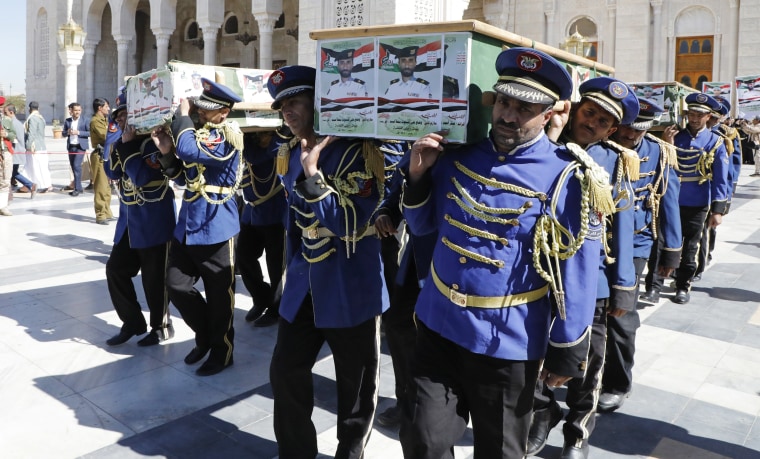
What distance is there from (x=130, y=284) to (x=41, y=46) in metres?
36.3

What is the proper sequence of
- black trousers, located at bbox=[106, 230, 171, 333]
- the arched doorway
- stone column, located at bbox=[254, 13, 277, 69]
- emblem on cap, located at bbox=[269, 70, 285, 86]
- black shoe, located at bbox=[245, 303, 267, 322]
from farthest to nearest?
1. stone column, located at bbox=[254, 13, 277, 69]
2. the arched doorway
3. black shoe, located at bbox=[245, 303, 267, 322]
4. black trousers, located at bbox=[106, 230, 171, 333]
5. emblem on cap, located at bbox=[269, 70, 285, 86]

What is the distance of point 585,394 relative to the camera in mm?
3611

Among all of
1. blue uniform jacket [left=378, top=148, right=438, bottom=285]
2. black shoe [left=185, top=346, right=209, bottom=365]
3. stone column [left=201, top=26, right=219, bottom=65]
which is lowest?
black shoe [left=185, top=346, right=209, bottom=365]

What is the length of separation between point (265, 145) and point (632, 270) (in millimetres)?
3352

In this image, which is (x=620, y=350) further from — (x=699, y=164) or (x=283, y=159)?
(x=699, y=164)

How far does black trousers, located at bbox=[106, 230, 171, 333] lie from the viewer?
5297 mm

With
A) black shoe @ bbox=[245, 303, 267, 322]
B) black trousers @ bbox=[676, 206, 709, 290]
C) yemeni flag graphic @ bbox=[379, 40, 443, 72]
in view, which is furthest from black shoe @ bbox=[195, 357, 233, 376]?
black trousers @ bbox=[676, 206, 709, 290]

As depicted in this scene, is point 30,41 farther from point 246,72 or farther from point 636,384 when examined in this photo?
point 636,384

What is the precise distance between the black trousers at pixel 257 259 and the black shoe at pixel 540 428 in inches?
117

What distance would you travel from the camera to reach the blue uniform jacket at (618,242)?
3.49 metres

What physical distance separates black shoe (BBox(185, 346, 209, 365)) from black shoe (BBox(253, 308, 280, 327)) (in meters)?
0.95

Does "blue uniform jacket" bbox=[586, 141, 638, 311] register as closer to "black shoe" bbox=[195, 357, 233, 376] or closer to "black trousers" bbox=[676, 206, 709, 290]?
"black shoe" bbox=[195, 357, 233, 376]

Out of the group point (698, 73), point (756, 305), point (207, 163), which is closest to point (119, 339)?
point (207, 163)

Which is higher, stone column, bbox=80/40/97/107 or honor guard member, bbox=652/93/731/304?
stone column, bbox=80/40/97/107
